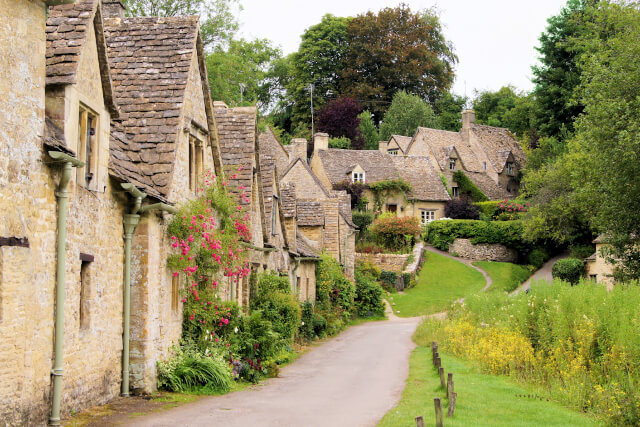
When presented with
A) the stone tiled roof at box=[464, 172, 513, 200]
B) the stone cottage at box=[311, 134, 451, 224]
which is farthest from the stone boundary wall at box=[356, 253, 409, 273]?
the stone tiled roof at box=[464, 172, 513, 200]

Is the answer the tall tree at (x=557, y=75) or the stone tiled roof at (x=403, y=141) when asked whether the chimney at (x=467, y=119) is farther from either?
the tall tree at (x=557, y=75)

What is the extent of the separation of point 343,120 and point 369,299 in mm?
40910

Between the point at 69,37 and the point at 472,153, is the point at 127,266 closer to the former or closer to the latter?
the point at 69,37

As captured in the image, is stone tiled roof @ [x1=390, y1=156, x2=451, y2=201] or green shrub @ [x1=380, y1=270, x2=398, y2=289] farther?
stone tiled roof @ [x1=390, y1=156, x2=451, y2=201]

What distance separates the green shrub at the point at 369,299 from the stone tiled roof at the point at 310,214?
6691 millimetres

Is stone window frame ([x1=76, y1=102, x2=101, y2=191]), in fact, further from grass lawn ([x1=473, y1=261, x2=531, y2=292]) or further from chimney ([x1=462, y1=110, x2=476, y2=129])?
chimney ([x1=462, y1=110, x2=476, y2=129])

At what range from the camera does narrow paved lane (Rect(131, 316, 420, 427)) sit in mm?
12562

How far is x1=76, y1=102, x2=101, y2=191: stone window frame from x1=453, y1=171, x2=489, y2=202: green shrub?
63.9m

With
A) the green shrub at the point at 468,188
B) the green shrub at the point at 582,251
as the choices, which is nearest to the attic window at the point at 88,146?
the green shrub at the point at 582,251

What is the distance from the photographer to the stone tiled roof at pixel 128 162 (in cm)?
1433

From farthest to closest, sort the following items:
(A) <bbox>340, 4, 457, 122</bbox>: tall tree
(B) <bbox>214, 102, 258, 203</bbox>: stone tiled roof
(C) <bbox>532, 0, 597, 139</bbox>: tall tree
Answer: (A) <bbox>340, 4, 457, 122</bbox>: tall tree → (C) <bbox>532, 0, 597, 139</bbox>: tall tree → (B) <bbox>214, 102, 258, 203</bbox>: stone tiled roof

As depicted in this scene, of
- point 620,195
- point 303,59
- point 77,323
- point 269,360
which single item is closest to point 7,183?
point 77,323

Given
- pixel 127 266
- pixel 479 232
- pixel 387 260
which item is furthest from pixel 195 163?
pixel 479 232

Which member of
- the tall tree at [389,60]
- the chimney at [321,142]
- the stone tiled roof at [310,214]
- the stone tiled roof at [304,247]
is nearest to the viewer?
the stone tiled roof at [304,247]
